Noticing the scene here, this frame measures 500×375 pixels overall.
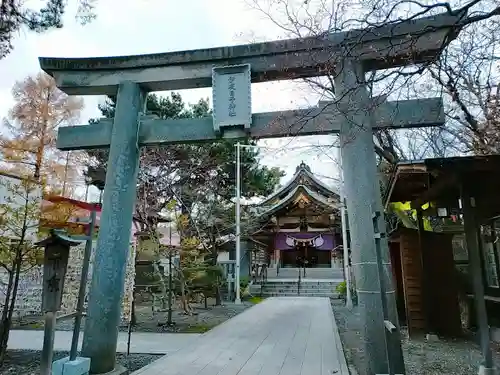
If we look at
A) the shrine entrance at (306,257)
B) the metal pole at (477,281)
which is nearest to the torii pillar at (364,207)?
the metal pole at (477,281)

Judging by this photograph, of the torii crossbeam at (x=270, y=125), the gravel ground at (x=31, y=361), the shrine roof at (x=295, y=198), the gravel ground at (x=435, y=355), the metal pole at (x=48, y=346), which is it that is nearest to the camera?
the metal pole at (x=48, y=346)

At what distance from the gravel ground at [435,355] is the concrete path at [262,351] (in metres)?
0.30

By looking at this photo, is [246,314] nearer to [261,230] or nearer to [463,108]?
[463,108]

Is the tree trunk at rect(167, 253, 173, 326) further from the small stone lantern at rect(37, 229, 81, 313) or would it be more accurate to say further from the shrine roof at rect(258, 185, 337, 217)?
the shrine roof at rect(258, 185, 337, 217)

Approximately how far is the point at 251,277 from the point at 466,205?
1599 cm

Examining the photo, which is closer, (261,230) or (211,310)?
(211,310)

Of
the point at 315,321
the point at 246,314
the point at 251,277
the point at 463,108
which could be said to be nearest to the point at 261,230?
the point at 251,277

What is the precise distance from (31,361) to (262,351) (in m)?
3.86

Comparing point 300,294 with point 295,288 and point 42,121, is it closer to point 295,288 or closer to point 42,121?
point 295,288

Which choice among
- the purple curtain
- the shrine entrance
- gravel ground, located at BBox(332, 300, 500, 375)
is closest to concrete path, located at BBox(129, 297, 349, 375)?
gravel ground, located at BBox(332, 300, 500, 375)

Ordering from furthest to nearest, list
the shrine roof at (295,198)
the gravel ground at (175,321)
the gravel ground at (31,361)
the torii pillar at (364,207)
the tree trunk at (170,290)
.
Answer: the shrine roof at (295,198)
the tree trunk at (170,290)
the gravel ground at (175,321)
the gravel ground at (31,361)
the torii pillar at (364,207)

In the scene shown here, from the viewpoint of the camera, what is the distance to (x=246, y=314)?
11.2 m

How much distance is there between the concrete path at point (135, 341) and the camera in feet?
21.3

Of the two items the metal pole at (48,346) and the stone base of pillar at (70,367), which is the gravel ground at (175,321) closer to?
the stone base of pillar at (70,367)
